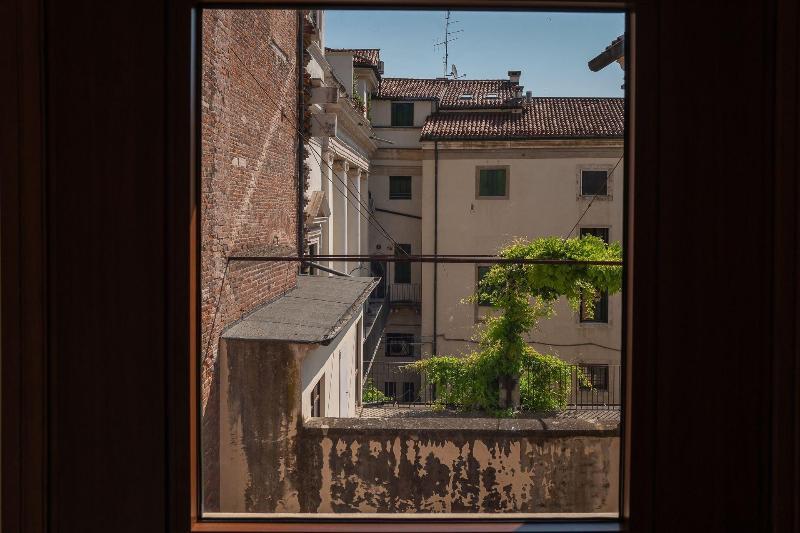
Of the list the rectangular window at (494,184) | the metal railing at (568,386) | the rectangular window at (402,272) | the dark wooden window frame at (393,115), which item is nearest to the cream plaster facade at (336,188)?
the metal railing at (568,386)

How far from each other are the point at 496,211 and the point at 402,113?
18.1ft

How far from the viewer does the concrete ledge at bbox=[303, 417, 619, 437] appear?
5.82 m

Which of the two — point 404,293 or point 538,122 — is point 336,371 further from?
point 404,293

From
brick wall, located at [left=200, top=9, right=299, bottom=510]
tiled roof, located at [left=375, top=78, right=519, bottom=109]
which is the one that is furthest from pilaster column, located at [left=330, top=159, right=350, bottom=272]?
brick wall, located at [left=200, top=9, right=299, bottom=510]

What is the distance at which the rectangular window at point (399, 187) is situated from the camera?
22000 mm

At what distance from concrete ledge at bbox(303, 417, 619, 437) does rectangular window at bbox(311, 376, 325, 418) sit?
1.29m

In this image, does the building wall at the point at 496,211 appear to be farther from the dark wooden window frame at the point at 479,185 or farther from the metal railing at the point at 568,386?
the metal railing at the point at 568,386

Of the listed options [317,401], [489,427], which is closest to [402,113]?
[317,401]
